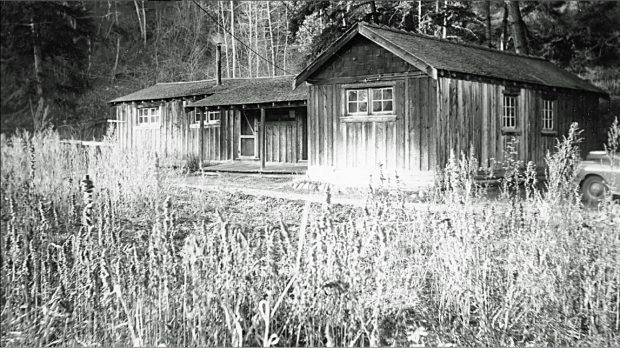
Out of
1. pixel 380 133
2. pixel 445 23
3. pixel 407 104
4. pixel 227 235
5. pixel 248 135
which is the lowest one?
pixel 227 235

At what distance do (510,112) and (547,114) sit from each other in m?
1.92

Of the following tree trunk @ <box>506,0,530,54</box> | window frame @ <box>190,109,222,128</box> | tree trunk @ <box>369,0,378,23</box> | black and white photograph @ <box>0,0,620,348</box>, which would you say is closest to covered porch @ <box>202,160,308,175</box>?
window frame @ <box>190,109,222,128</box>

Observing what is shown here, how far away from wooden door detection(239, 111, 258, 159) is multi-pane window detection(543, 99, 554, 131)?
27.8 feet

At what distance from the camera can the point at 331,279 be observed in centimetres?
328

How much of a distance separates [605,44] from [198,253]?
62.4ft

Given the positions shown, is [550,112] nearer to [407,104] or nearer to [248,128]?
[407,104]

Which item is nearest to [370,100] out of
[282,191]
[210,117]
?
[282,191]

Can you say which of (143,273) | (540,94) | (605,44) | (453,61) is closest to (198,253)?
(143,273)

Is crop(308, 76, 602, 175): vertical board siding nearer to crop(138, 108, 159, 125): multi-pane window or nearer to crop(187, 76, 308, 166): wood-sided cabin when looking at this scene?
crop(187, 76, 308, 166): wood-sided cabin

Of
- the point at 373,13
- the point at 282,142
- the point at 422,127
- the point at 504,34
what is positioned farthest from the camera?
the point at 504,34

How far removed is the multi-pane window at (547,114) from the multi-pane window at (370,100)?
5056mm

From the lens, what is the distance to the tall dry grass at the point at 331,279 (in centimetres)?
312

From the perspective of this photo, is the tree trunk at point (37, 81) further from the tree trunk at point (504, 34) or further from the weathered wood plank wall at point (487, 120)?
the tree trunk at point (504, 34)

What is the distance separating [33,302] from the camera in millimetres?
3602
